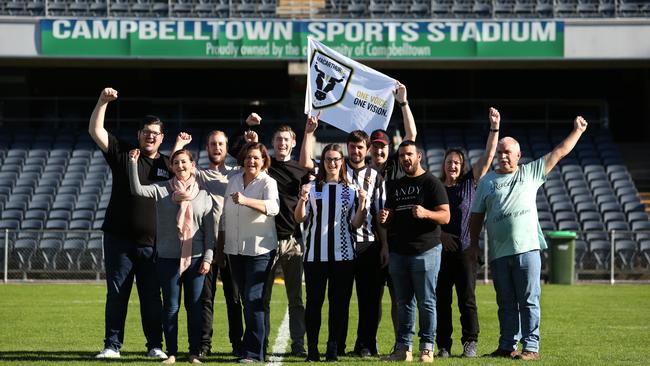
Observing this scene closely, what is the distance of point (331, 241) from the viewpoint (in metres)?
9.68

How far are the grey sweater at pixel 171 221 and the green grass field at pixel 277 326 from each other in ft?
3.06

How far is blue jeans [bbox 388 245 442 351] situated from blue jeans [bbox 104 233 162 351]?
204 cm

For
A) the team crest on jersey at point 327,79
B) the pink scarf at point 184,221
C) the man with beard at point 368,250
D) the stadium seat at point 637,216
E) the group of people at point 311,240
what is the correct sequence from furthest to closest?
the stadium seat at point 637,216 → the team crest on jersey at point 327,79 → the man with beard at point 368,250 → the group of people at point 311,240 → the pink scarf at point 184,221

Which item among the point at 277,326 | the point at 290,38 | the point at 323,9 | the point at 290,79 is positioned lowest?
the point at 277,326

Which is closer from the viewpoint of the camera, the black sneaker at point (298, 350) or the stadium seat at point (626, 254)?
the black sneaker at point (298, 350)

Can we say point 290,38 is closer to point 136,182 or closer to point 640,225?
point 640,225

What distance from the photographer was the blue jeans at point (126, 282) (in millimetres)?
9898

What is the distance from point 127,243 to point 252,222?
3.76 feet

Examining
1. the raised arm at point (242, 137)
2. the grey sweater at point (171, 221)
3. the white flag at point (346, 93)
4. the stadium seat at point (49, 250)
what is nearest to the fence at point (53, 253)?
the stadium seat at point (49, 250)

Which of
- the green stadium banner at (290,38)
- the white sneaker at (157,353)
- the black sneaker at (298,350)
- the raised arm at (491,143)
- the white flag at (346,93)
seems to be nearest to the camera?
the white sneaker at (157,353)

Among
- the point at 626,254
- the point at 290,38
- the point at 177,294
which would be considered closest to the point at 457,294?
the point at 177,294

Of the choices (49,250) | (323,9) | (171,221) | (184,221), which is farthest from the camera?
(323,9)

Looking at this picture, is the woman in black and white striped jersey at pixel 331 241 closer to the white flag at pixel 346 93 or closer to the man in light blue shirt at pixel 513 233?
the man in light blue shirt at pixel 513 233

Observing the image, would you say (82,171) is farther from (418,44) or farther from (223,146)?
(223,146)
